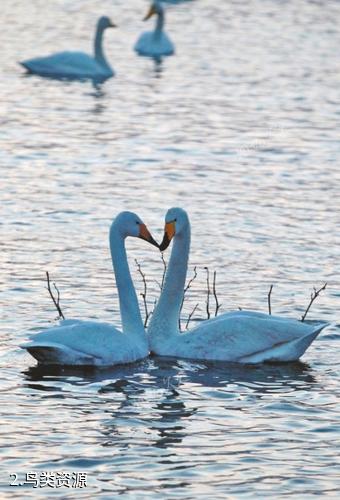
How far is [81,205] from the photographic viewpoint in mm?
16547

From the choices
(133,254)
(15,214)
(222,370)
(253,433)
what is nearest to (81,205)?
(15,214)

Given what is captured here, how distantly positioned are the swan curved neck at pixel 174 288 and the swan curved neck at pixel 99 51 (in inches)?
624

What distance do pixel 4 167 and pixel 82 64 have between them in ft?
28.2

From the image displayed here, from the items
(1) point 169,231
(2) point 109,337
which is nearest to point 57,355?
(2) point 109,337

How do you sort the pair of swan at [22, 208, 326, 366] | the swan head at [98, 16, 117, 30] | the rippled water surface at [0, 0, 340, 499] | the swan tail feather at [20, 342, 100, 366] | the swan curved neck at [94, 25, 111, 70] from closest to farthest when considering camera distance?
the rippled water surface at [0, 0, 340, 499]
the swan tail feather at [20, 342, 100, 366]
the pair of swan at [22, 208, 326, 366]
the swan curved neck at [94, 25, 111, 70]
the swan head at [98, 16, 117, 30]

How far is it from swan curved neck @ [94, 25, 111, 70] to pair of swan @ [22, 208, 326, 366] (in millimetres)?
15937

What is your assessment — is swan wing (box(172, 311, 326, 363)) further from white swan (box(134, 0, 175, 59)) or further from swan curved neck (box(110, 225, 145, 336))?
white swan (box(134, 0, 175, 59))

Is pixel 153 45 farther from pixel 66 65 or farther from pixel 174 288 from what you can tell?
pixel 174 288

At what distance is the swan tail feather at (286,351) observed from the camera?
11000mm

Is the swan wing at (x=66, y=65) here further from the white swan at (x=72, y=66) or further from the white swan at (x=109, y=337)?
the white swan at (x=109, y=337)

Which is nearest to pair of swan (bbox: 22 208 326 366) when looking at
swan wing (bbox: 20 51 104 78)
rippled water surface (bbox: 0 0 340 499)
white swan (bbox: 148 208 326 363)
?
white swan (bbox: 148 208 326 363)

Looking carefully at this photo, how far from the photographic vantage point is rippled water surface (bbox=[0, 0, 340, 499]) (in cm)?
903

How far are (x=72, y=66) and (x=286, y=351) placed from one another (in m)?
16.5

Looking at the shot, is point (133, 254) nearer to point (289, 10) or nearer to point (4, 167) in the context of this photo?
point (4, 167)
